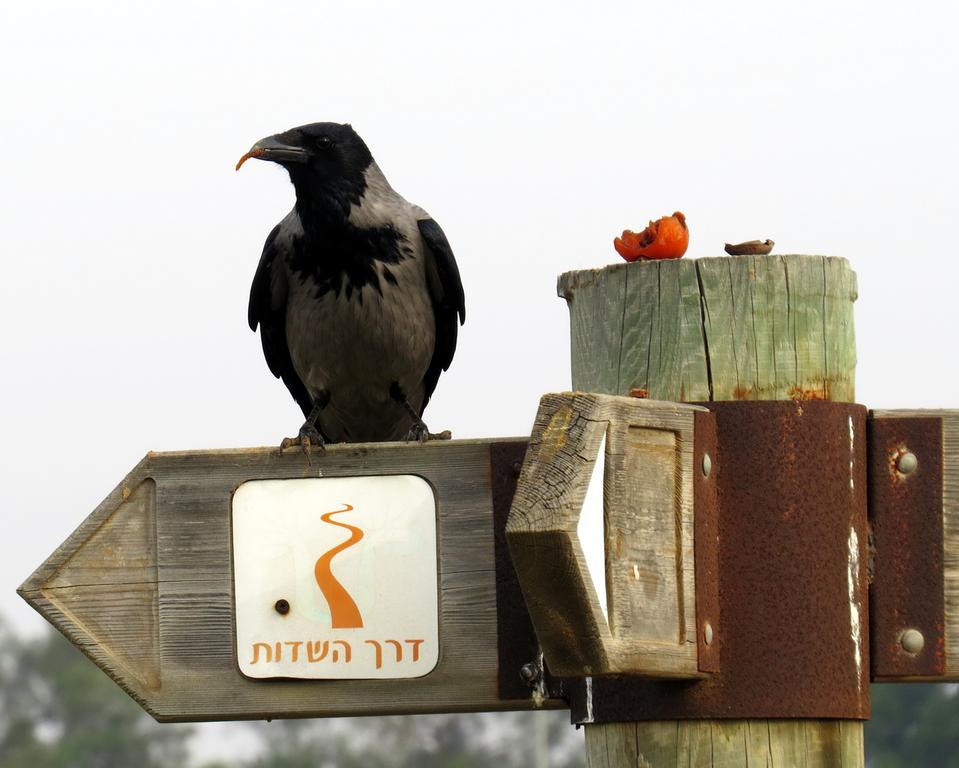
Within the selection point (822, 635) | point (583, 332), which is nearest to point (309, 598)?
point (583, 332)

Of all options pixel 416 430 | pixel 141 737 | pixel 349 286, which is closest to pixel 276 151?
pixel 349 286

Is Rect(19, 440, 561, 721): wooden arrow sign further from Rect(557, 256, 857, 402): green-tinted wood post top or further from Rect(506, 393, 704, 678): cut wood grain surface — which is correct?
Rect(506, 393, 704, 678): cut wood grain surface

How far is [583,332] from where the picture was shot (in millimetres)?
3164

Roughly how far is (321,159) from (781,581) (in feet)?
13.2

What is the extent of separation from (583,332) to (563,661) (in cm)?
67

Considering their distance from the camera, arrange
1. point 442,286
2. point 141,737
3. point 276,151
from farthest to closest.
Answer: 1. point 141,737
2. point 442,286
3. point 276,151

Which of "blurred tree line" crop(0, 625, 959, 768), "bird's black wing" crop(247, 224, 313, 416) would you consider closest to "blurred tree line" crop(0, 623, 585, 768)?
"blurred tree line" crop(0, 625, 959, 768)

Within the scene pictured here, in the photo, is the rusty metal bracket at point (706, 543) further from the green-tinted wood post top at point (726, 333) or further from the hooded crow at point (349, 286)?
the hooded crow at point (349, 286)

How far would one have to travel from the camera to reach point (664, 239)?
313 cm

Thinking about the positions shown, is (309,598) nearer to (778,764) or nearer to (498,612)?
(498,612)

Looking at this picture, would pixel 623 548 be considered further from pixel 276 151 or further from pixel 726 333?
pixel 276 151

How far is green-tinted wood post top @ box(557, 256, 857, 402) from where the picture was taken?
3029mm

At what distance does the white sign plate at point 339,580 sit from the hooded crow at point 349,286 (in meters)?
3.33

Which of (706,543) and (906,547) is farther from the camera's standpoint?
(906,547)
